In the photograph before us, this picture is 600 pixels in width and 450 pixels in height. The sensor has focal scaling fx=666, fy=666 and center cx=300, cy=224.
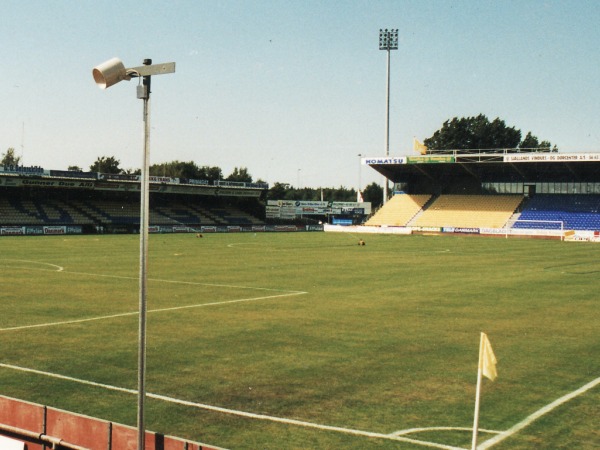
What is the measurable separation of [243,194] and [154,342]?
84142 mm

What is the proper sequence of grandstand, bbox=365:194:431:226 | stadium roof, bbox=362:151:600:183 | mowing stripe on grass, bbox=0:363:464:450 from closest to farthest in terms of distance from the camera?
mowing stripe on grass, bbox=0:363:464:450 < stadium roof, bbox=362:151:600:183 < grandstand, bbox=365:194:431:226

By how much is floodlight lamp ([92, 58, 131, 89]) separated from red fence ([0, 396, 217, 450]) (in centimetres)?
370

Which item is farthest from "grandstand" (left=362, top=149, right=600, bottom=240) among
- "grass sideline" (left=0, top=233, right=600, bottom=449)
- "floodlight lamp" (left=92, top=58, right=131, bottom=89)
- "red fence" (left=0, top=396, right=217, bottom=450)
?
"floodlight lamp" (left=92, top=58, right=131, bottom=89)

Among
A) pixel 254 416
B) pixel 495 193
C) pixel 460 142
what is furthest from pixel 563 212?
pixel 254 416

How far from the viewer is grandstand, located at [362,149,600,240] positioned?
7838cm

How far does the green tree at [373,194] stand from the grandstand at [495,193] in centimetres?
7192

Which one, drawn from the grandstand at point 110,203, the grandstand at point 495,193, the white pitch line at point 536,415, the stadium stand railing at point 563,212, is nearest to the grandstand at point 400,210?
the grandstand at point 495,193

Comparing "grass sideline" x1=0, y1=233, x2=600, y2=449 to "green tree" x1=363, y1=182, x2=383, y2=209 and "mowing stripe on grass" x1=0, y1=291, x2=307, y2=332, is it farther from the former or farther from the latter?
"green tree" x1=363, y1=182, x2=383, y2=209

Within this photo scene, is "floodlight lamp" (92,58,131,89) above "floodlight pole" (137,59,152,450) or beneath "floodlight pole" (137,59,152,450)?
above

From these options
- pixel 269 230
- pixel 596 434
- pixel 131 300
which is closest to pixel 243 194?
pixel 269 230

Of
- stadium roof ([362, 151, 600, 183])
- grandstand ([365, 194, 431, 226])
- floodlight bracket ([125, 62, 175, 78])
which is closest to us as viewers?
floodlight bracket ([125, 62, 175, 78])

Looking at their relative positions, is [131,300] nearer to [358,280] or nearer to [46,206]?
[358,280]

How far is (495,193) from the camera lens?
298ft

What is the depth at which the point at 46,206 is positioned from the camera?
7912 cm
